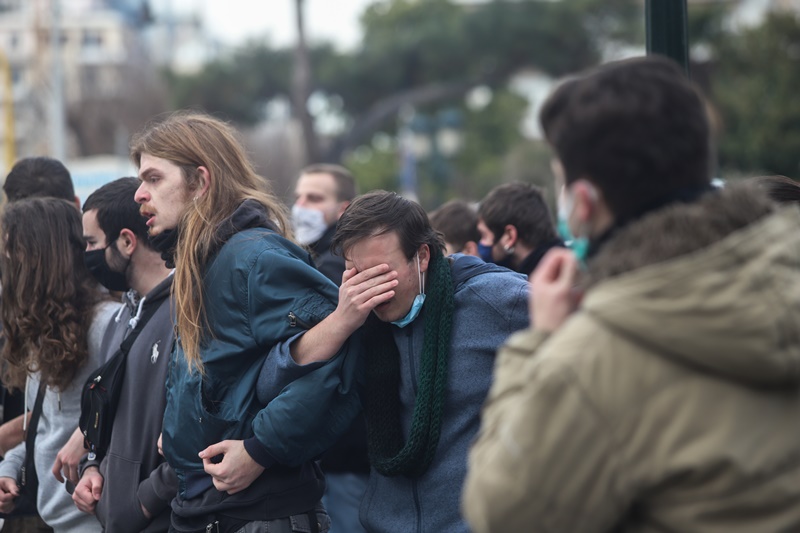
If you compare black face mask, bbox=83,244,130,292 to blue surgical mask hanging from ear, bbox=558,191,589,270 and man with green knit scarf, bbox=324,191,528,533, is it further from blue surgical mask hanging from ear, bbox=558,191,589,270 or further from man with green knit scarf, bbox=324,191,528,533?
blue surgical mask hanging from ear, bbox=558,191,589,270

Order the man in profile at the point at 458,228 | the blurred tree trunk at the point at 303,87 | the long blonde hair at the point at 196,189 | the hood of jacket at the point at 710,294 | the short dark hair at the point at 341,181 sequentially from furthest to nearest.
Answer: the blurred tree trunk at the point at 303,87, the short dark hair at the point at 341,181, the man in profile at the point at 458,228, the long blonde hair at the point at 196,189, the hood of jacket at the point at 710,294

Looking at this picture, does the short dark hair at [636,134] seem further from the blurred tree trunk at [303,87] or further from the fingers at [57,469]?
the blurred tree trunk at [303,87]

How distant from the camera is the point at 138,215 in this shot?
4.45 metres

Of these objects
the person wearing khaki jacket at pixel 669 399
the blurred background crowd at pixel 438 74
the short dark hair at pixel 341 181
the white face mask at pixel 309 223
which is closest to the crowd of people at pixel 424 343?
the person wearing khaki jacket at pixel 669 399

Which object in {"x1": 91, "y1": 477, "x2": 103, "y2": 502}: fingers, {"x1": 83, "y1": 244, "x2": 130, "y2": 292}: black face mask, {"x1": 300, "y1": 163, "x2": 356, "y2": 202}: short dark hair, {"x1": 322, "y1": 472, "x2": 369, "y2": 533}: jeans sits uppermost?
{"x1": 83, "y1": 244, "x2": 130, "y2": 292}: black face mask

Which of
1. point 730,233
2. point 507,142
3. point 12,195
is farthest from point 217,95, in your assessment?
point 730,233

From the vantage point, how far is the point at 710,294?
182 centimetres

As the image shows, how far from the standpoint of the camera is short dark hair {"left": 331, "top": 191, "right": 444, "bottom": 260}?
3.57m

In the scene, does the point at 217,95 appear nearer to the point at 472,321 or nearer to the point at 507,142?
the point at 507,142

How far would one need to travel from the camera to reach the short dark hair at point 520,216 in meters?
5.38

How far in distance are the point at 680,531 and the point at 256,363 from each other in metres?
2.02

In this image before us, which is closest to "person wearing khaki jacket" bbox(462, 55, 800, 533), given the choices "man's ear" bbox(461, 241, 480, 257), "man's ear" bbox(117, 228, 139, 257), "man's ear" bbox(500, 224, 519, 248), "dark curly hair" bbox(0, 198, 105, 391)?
"man's ear" bbox(117, 228, 139, 257)

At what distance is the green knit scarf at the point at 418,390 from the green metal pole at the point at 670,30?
994mm

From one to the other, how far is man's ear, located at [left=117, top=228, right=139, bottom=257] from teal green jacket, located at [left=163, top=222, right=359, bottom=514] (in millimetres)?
897
